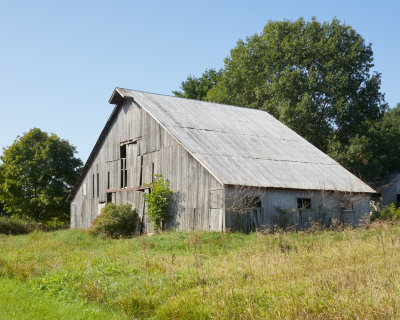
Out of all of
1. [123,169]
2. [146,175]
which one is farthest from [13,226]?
[146,175]

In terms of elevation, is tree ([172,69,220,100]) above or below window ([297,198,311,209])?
above

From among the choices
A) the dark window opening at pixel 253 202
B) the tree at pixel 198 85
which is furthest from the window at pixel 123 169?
the tree at pixel 198 85

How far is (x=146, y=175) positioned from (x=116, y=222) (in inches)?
123

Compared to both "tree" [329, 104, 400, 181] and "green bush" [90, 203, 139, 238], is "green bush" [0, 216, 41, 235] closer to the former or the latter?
"green bush" [90, 203, 139, 238]

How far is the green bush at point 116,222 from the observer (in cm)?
2486

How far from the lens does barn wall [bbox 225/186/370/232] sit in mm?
20750

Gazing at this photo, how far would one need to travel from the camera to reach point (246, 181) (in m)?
21.1

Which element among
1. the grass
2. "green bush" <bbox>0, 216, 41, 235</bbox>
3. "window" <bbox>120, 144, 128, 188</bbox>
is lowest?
"green bush" <bbox>0, 216, 41, 235</bbox>

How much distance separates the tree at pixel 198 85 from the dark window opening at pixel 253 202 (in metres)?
38.4

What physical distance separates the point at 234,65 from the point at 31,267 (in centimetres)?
3527

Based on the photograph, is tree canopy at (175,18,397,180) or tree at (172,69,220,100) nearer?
tree canopy at (175,18,397,180)

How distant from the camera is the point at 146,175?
2631 centimetres

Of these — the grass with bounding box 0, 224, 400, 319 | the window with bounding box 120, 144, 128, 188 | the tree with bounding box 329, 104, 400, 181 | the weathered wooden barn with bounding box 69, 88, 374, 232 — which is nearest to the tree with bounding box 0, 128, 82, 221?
the weathered wooden barn with bounding box 69, 88, 374, 232

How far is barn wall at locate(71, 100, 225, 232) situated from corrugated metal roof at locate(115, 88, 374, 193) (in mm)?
639
